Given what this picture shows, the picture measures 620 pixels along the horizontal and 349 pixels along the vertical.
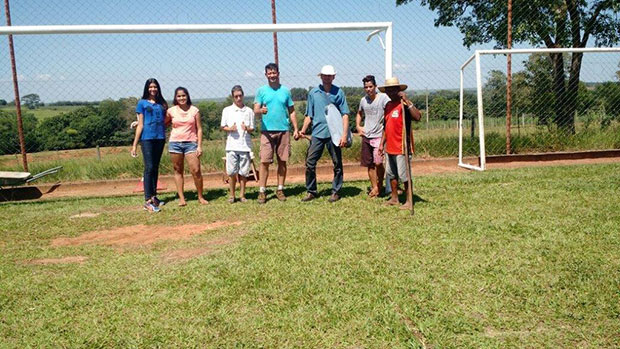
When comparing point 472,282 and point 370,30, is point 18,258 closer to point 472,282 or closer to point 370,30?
point 472,282

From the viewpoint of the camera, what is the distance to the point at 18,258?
514 centimetres

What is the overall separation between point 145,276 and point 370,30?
563 cm

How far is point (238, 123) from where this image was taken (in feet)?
24.4

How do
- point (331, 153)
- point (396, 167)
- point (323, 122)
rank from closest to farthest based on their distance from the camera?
1. point (396, 167)
2. point (323, 122)
3. point (331, 153)

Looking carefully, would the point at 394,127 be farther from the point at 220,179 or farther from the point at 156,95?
the point at 220,179

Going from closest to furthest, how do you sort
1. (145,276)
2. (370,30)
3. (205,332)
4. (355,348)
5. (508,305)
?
1. (355,348)
2. (205,332)
3. (508,305)
4. (145,276)
5. (370,30)

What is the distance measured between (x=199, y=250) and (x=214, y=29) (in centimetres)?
405

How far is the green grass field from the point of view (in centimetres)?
314

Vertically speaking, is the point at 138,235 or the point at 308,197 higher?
the point at 308,197

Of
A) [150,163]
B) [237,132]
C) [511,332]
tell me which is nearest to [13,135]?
[150,163]

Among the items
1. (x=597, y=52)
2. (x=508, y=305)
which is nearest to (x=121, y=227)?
(x=508, y=305)

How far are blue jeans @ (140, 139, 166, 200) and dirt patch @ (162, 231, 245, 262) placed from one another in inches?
92.1

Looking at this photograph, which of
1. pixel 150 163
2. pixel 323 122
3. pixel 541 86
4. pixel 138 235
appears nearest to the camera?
pixel 138 235

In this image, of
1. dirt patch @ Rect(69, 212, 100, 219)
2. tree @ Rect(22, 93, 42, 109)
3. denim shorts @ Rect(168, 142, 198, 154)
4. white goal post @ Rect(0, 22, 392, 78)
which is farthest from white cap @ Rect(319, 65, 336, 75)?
tree @ Rect(22, 93, 42, 109)
